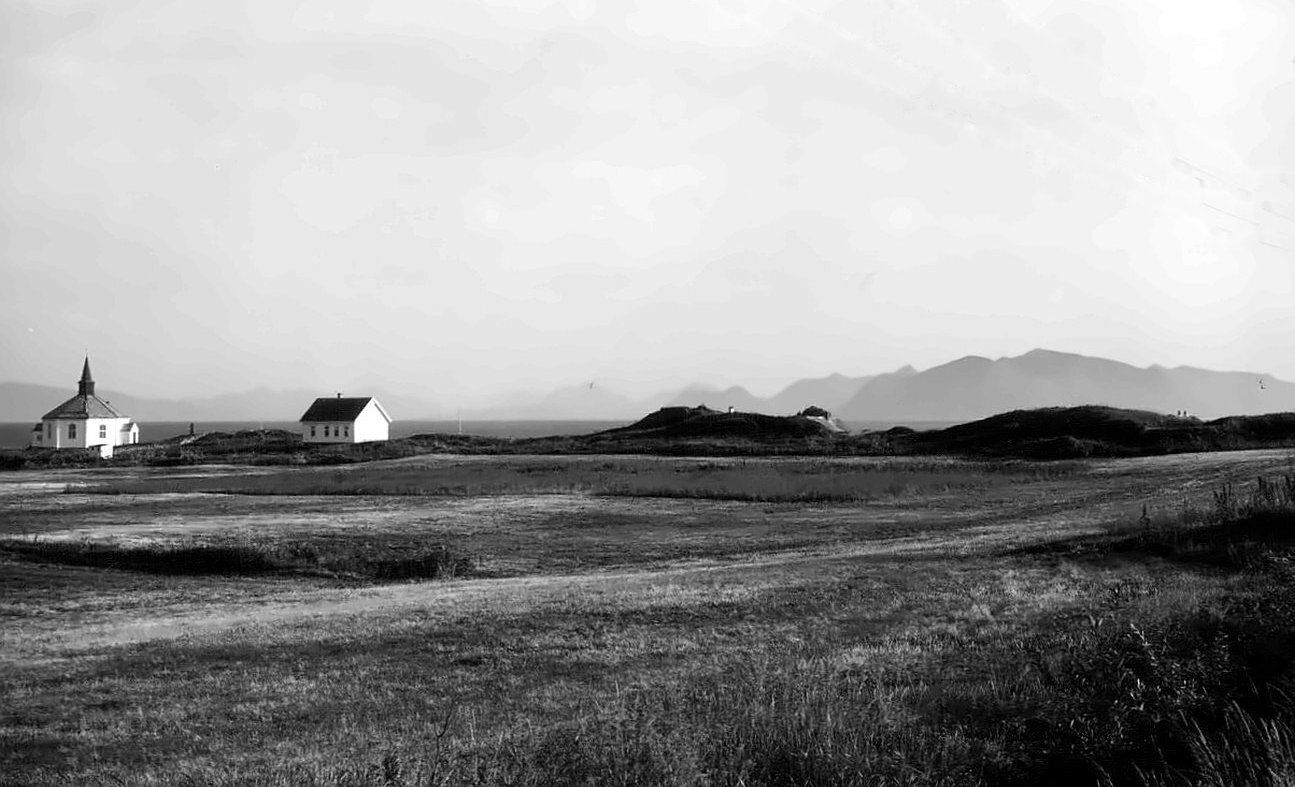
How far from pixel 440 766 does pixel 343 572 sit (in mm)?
23070

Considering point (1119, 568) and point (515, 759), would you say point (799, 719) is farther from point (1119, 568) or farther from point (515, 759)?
point (1119, 568)

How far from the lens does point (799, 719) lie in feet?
26.3

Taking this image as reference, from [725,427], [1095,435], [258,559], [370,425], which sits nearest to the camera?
[258,559]

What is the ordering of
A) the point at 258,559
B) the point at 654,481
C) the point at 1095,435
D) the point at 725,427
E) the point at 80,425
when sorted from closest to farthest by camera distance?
the point at 258,559, the point at 654,481, the point at 1095,435, the point at 725,427, the point at 80,425

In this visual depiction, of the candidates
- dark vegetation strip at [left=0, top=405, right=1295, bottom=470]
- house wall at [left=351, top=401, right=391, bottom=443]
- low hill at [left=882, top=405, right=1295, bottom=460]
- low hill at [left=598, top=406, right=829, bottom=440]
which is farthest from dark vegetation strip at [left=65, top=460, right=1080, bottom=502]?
house wall at [left=351, top=401, right=391, bottom=443]

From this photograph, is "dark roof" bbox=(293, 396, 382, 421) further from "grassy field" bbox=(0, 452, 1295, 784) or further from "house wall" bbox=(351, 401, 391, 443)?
"grassy field" bbox=(0, 452, 1295, 784)

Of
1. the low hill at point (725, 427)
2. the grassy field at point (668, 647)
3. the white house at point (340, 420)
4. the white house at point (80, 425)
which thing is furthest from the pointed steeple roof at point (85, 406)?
the grassy field at point (668, 647)

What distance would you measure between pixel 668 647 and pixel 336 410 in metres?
111

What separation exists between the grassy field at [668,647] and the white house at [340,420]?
3123 inches

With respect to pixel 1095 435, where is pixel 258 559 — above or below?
below

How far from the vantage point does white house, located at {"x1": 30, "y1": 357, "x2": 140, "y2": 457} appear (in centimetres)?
10862

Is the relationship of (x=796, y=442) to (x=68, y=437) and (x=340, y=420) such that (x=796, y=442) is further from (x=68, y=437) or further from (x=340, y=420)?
(x=68, y=437)

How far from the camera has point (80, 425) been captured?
108812 mm

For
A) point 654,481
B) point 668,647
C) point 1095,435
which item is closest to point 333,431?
point 654,481
